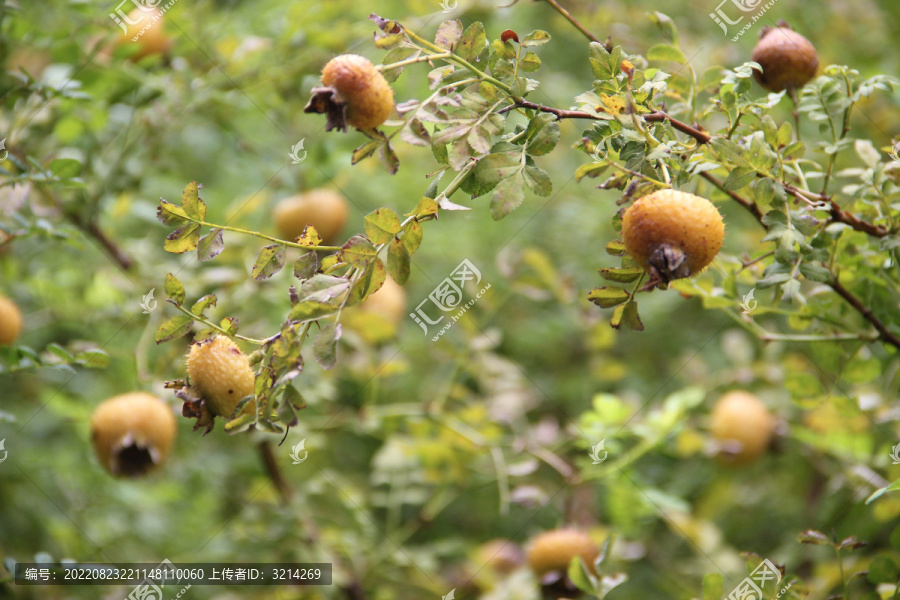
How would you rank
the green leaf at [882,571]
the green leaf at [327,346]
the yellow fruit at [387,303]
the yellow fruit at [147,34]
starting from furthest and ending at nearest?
the yellow fruit at [387,303]
the yellow fruit at [147,34]
the green leaf at [882,571]
the green leaf at [327,346]

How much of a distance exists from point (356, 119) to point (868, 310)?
0.56 m

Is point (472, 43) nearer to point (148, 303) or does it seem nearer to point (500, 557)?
point (148, 303)

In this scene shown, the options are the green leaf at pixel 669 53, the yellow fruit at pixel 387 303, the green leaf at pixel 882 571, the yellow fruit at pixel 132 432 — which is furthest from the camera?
the yellow fruit at pixel 387 303

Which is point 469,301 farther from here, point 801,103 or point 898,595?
point 898,595

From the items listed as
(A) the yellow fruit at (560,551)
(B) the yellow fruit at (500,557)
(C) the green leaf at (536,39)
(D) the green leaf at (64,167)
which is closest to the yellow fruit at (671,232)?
(C) the green leaf at (536,39)

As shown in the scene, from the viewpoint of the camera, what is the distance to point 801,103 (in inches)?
29.6

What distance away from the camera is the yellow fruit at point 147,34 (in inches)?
48.7

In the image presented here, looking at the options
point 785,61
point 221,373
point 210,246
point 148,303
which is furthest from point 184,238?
point 785,61

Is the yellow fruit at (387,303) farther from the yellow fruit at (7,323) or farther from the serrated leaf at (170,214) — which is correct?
the serrated leaf at (170,214)

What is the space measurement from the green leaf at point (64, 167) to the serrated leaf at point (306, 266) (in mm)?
432

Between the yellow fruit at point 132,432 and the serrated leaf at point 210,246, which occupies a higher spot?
the serrated leaf at point 210,246

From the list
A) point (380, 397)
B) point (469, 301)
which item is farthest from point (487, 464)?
point (380, 397)
